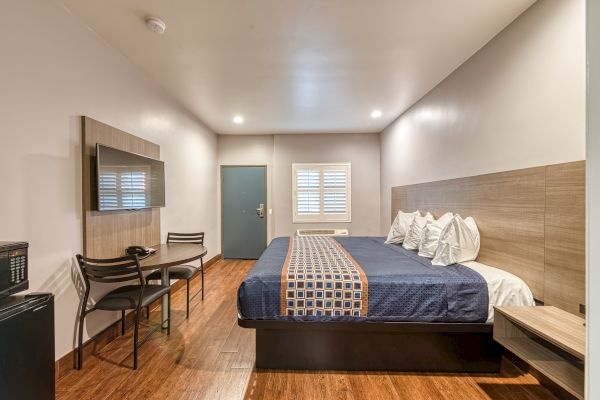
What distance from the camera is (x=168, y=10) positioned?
1.86 meters

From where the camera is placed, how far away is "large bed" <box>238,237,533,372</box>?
6.07 feet

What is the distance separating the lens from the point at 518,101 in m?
1.97

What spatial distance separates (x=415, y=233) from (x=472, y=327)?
1.19 metres

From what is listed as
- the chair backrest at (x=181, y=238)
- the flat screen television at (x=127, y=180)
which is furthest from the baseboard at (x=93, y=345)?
the flat screen television at (x=127, y=180)

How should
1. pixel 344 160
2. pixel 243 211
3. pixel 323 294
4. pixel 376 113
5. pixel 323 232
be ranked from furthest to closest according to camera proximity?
1. pixel 243 211
2. pixel 344 160
3. pixel 323 232
4. pixel 376 113
5. pixel 323 294

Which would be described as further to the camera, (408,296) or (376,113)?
(376,113)

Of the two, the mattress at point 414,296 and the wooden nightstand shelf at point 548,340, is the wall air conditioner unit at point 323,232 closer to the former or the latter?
the mattress at point 414,296

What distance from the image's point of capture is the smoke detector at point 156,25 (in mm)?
1942

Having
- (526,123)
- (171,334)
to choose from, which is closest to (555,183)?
(526,123)

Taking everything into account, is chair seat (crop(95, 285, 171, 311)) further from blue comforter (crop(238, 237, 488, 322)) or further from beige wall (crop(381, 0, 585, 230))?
beige wall (crop(381, 0, 585, 230))

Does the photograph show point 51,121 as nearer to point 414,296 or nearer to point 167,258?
point 167,258

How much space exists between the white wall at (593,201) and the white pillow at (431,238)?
1707 millimetres

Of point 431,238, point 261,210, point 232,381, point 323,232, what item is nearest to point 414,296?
point 431,238

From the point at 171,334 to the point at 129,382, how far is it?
2.13 ft
